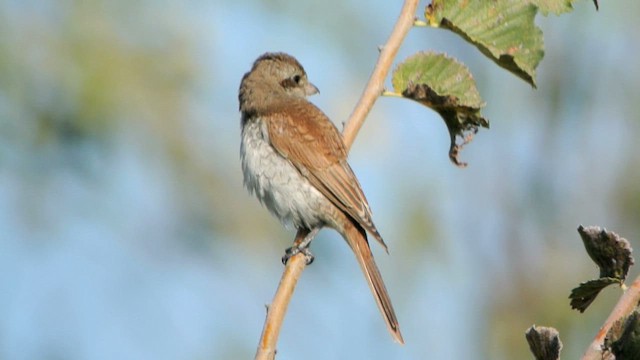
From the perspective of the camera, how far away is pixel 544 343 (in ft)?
5.53

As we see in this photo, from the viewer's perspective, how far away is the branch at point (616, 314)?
5.30 ft

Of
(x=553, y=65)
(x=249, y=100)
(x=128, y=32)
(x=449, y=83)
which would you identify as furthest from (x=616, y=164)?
(x=449, y=83)

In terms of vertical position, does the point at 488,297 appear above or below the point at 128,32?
below

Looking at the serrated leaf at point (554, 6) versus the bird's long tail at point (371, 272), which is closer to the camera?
the serrated leaf at point (554, 6)

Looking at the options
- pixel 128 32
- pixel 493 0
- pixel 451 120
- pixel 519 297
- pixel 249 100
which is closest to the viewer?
pixel 493 0

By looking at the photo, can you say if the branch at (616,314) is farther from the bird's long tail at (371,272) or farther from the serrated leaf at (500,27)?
the bird's long tail at (371,272)

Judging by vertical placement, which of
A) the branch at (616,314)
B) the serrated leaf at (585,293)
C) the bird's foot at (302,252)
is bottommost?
the branch at (616,314)

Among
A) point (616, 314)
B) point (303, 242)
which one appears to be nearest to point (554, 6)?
point (616, 314)

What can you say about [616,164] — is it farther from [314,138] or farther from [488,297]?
[314,138]

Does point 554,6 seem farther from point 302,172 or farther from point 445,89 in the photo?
point 302,172

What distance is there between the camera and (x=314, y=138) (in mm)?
4984

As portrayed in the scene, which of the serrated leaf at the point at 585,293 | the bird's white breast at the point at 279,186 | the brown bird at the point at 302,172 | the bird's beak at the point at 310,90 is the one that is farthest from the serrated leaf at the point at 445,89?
the bird's beak at the point at 310,90

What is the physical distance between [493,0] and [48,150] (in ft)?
17.4

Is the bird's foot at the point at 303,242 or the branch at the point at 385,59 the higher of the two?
the bird's foot at the point at 303,242
